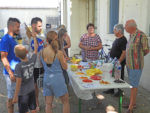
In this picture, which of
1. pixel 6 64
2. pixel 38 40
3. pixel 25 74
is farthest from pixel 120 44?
pixel 6 64

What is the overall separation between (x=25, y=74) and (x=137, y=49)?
196 cm

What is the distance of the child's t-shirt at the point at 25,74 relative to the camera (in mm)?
2312

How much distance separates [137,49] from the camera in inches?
121

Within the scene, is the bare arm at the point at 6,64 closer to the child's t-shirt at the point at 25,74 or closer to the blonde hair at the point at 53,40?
the child's t-shirt at the point at 25,74

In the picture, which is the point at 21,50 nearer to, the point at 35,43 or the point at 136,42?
the point at 35,43

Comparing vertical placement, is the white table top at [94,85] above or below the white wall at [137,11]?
below

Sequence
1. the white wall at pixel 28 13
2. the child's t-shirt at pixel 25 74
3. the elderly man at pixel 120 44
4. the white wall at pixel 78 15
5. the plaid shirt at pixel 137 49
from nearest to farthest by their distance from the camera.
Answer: the child's t-shirt at pixel 25 74 < the plaid shirt at pixel 137 49 < the elderly man at pixel 120 44 < the white wall at pixel 78 15 < the white wall at pixel 28 13

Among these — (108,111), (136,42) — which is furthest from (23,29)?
(108,111)

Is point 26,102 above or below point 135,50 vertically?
below

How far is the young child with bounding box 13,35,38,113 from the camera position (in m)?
2.32

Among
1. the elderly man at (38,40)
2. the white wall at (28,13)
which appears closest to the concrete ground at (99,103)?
the elderly man at (38,40)

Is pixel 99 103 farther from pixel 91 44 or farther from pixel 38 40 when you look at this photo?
pixel 38 40

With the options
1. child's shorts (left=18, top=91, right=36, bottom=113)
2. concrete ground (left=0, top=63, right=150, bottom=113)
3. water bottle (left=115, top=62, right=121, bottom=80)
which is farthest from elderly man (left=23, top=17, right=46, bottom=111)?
water bottle (left=115, top=62, right=121, bottom=80)

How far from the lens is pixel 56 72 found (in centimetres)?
252
